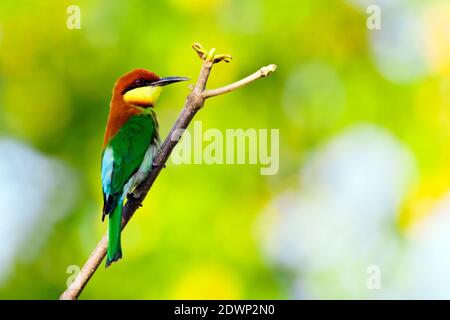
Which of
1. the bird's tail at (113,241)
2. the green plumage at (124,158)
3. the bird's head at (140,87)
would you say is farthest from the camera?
the bird's head at (140,87)

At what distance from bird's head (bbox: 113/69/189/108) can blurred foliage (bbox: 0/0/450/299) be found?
0.67m

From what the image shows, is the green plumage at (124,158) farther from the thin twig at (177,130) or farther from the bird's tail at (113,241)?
the thin twig at (177,130)

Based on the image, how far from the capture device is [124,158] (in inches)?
116

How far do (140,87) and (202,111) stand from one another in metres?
1.08

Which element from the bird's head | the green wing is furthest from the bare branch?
the bird's head

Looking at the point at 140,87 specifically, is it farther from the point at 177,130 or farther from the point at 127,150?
the point at 177,130

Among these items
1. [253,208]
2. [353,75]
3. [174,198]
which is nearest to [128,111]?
[174,198]

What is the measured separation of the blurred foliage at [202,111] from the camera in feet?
13.1

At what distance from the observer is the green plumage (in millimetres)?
2686

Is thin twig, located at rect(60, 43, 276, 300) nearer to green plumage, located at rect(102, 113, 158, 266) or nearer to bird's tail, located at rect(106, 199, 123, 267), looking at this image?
bird's tail, located at rect(106, 199, 123, 267)

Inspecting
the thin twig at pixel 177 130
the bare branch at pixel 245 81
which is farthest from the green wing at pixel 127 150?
the bare branch at pixel 245 81

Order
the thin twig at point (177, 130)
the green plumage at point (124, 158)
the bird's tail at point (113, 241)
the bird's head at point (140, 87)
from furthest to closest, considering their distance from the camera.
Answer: the bird's head at point (140, 87)
the green plumage at point (124, 158)
the bird's tail at point (113, 241)
the thin twig at point (177, 130)

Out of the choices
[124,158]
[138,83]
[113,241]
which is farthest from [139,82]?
[113,241]

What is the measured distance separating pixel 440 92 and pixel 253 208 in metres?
1.36
